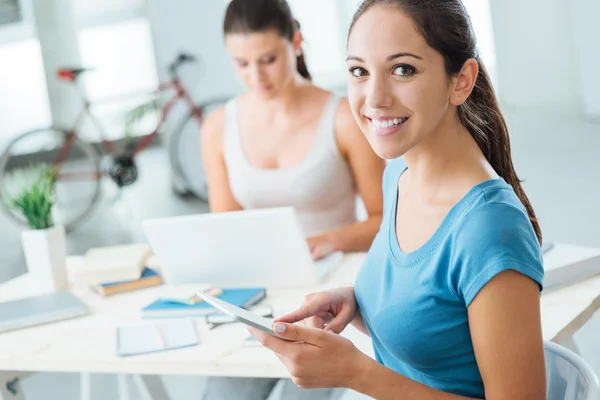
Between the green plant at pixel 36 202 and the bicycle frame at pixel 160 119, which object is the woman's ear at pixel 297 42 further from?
the bicycle frame at pixel 160 119

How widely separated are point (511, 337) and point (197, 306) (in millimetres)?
845

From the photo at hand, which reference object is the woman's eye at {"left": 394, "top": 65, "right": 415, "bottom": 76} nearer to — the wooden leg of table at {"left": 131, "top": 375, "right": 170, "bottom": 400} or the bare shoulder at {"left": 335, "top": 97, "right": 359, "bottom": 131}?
the bare shoulder at {"left": 335, "top": 97, "right": 359, "bottom": 131}

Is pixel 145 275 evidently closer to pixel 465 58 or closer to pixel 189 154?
pixel 465 58

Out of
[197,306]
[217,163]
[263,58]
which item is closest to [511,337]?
[197,306]

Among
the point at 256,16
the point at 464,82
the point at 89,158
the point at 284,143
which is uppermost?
the point at 256,16

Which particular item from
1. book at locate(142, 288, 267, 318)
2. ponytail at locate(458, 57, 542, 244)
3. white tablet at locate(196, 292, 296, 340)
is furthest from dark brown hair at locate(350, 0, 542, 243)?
book at locate(142, 288, 267, 318)

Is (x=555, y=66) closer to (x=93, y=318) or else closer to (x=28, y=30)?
(x=28, y=30)

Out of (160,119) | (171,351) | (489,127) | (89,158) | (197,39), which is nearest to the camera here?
(489,127)

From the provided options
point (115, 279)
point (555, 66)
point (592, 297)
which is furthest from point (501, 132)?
point (555, 66)

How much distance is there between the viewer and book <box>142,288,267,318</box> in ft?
5.49

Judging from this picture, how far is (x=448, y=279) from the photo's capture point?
1088mm

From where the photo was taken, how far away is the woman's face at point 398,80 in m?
1.13

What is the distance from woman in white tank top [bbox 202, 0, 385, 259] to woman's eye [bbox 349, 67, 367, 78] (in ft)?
2.94

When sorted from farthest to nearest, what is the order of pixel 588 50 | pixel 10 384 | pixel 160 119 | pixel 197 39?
pixel 588 50
pixel 160 119
pixel 197 39
pixel 10 384
